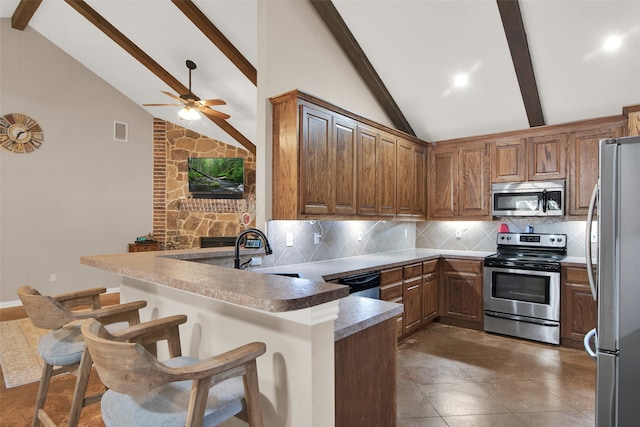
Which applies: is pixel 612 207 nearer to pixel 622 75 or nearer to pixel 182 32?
pixel 622 75

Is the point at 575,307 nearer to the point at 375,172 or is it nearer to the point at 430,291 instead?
the point at 430,291

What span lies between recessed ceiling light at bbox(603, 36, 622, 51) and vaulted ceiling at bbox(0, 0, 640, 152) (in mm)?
34

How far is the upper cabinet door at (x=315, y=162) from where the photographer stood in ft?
9.62

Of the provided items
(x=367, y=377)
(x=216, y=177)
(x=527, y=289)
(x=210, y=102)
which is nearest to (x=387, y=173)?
(x=527, y=289)

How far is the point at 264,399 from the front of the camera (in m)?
1.38

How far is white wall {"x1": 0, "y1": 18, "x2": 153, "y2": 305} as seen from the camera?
17.0ft

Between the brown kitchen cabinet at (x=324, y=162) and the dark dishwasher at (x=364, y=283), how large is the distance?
57cm

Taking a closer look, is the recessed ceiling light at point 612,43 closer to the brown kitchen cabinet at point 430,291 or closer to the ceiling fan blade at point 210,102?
the brown kitchen cabinet at point 430,291

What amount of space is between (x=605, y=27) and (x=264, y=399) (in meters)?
3.94

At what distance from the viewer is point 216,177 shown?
6.73 metres

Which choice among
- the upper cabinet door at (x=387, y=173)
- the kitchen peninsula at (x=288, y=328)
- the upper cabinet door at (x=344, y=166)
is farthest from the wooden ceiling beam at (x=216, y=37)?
the kitchen peninsula at (x=288, y=328)

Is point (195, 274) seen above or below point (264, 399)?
above

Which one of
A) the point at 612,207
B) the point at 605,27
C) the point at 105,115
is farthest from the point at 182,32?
the point at 612,207

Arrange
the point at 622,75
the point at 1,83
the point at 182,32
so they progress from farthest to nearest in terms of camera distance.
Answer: the point at 1,83, the point at 182,32, the point at 622,75
